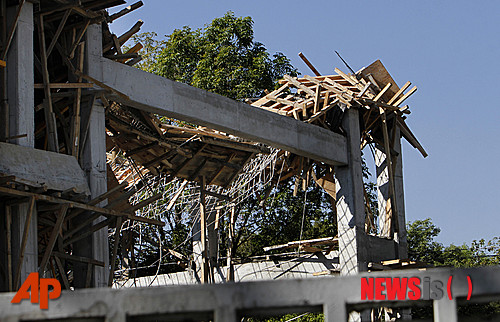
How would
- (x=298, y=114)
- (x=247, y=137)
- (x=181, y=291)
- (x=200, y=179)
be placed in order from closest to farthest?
(x=181, y=291), (x=247, y=137), (x=298, y=114), (x=200, y=179)

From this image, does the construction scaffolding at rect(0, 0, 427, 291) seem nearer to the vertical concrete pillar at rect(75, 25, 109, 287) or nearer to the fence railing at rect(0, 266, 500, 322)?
the vertical concrete pillar at rect(75, 25, 109, 287)

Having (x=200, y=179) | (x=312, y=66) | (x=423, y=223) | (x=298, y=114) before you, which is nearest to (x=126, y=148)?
(x=200, y=179)

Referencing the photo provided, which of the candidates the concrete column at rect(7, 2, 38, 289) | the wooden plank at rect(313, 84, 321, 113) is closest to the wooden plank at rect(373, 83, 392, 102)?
the wooden plank at rect(313, 84, 321, 113)

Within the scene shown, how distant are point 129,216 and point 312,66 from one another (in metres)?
9.55

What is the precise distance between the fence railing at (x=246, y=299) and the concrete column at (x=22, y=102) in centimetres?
709

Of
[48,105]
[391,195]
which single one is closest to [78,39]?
[48,105]

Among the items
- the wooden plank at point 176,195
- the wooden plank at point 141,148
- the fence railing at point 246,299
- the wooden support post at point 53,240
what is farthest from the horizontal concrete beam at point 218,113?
the fence railing at point 246,299

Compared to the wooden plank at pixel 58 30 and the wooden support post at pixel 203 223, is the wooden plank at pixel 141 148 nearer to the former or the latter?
the wooden support post at pixel 203 223

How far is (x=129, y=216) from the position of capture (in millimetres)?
14273

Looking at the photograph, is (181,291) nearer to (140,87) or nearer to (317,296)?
(317,296)

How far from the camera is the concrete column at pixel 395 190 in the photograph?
21422mm

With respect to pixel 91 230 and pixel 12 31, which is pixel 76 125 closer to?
pixel 91 230

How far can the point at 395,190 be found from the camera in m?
21.8

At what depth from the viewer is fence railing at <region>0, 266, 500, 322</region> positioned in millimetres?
5531
